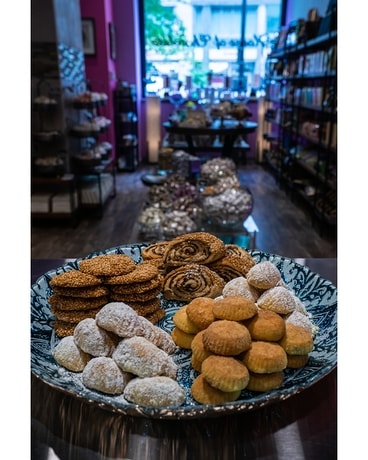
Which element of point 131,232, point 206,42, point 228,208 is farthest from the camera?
point 206,42

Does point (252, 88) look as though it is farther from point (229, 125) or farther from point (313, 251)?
point (313, 251)

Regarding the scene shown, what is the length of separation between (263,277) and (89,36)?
258 inches

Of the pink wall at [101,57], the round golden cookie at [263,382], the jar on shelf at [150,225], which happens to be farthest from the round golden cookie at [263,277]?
the pink wall at [101,57]

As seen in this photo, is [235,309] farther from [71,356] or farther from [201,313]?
[71,356]

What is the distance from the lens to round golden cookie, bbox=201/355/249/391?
27.7 inches

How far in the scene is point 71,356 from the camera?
2.73ft

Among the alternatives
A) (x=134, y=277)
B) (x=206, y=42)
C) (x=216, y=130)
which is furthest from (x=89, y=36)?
(x=134, y=277)

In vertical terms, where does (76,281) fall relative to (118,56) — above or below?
below

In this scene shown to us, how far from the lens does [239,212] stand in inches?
87.8

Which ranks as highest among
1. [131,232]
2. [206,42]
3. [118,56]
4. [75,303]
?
[206,42]

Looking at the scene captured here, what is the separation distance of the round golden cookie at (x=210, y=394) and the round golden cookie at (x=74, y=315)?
30cm

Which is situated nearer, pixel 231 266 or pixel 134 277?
pixel 134 277

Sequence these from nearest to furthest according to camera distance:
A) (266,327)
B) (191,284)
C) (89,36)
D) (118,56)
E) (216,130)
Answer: (266,327) < (191,284) < (216,130) < (89,36) < (118,56)

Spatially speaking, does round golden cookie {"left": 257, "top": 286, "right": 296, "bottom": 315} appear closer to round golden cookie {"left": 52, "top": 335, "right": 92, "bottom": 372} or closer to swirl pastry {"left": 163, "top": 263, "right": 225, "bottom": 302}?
swirl pastry {"left": 163, "top": 263, "right": 225, "bottom": 302}
